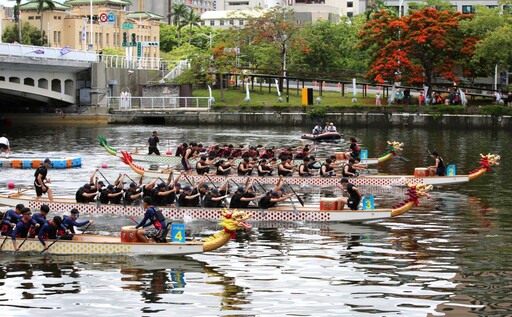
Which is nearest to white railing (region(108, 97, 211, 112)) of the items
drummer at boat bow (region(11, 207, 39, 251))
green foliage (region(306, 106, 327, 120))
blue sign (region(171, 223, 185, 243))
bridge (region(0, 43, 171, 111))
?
bridge (region(0, 43, 171, 111))

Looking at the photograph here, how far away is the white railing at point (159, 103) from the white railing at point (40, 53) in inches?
229

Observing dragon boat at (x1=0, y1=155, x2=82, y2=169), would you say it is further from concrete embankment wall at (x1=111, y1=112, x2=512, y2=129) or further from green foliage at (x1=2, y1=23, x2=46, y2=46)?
green foliage at (x1=2, y1=23, x2=46, y2=46)

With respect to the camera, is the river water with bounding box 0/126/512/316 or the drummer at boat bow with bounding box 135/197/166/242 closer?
the river water with bounding box 0/126/512/316

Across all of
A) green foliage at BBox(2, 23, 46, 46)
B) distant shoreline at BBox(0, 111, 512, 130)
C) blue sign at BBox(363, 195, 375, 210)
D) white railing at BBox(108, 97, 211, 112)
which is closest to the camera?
blue sign at BBox(363, 195, 375, 210)

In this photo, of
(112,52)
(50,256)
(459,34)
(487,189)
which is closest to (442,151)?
(487,189)

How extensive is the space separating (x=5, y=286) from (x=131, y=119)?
70611 millimetres

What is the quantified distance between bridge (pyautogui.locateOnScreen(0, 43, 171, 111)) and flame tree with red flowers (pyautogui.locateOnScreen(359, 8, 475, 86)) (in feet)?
89.1

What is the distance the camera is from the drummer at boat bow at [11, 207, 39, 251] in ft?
97.2

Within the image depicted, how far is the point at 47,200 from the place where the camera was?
1444 inches

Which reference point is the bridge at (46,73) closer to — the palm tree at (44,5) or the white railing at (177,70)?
the white railing at (177,70)

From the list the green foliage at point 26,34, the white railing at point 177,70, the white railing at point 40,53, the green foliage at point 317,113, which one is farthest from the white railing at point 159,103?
the green foliage at point 26,34

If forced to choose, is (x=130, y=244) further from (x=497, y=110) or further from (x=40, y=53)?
(x=497, y=110)

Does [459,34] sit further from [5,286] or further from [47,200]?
[5,286]

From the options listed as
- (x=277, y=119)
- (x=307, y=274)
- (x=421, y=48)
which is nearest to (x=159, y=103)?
(x=277, y=119)
